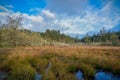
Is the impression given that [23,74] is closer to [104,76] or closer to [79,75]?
[79,75]

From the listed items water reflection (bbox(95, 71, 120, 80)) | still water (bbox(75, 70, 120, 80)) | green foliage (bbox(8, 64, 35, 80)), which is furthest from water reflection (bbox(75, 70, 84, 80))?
green foliage (bbox(8, 64, 35, 80))

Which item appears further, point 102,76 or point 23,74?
point 102,76

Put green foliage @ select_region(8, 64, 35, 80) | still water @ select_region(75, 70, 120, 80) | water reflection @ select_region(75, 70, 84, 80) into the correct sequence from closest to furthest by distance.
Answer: water reflection @ select_region(75, 70, 84, 80) < green foliage @ select_region(8, 64, 35, 80) < still water @ select_region(75, 70, 120, 80)

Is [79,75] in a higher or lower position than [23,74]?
lower

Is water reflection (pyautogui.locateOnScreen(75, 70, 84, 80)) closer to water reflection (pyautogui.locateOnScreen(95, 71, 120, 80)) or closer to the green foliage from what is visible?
water reflection (pyautogui.locateOnScreen(95, 71, 120, 80))

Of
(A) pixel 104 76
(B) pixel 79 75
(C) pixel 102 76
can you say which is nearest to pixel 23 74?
(B) pixel 79 75

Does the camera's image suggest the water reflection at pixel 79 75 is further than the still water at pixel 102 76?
No

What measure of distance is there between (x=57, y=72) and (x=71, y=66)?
175 cm

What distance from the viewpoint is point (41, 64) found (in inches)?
416

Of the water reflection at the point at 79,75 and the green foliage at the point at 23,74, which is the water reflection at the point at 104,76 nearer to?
the water reflection at the point at 79,75

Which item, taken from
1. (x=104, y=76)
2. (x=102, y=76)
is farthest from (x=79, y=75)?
(x=104, y=76)

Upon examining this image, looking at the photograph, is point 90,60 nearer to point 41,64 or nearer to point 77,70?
point 77,70

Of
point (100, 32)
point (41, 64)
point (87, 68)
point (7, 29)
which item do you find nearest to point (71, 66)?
point (87, 68)

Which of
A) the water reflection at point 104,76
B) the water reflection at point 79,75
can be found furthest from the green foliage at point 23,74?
the water reflection at point 104,76
